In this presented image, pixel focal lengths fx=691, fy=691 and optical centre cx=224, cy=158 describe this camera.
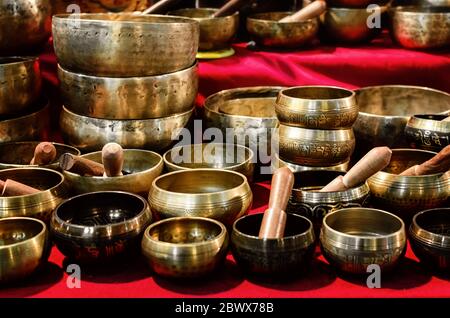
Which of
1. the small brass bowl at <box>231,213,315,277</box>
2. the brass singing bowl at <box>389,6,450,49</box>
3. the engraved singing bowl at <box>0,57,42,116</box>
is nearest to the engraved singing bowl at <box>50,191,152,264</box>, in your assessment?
the small brass bowl at <box>231,213,315,277</box>

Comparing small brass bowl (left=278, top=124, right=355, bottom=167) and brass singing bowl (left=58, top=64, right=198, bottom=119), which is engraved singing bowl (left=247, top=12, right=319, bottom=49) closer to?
brass singing bowl (left=58, top=64, right=198, bottom=119)

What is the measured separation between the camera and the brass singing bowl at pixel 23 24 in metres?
2.37

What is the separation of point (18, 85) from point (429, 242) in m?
1.40

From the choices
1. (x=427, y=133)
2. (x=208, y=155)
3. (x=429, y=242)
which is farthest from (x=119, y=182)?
(x=427, y=133)

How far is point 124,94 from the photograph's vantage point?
7.09 feet

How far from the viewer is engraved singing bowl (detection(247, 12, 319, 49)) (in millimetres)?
2768

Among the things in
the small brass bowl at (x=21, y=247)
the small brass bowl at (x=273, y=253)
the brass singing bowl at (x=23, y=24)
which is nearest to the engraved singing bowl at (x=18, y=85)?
the brass singing bowl at (x=23, y=24)

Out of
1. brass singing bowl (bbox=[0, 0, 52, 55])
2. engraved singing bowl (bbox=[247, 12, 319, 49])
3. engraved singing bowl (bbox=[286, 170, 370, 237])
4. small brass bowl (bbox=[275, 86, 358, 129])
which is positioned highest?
brass singing bowl (bbox=[0, 0, 52, 55])

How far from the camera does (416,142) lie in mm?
2176

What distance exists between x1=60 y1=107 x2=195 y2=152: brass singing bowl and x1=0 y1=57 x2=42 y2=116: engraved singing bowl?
0.15 metres

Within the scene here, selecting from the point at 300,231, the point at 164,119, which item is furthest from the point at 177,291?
the point at 164,119

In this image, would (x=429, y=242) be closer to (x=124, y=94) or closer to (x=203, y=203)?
(x=203, y=203)

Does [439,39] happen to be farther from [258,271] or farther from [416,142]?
[258,271]

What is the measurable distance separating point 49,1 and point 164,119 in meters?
0.70
